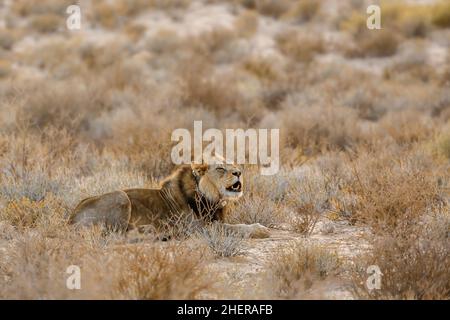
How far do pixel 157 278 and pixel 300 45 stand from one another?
15705 millimetres

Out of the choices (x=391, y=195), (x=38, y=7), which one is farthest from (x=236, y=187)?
(x=38, y=7)

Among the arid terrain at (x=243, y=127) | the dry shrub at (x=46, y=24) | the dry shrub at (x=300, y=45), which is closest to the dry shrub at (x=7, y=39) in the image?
the arid terrain at (x=243, y=127)

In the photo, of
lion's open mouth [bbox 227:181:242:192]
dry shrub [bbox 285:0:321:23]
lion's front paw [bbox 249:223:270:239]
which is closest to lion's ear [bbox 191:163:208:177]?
lion's open mouth [bbox 227:181:242:192]

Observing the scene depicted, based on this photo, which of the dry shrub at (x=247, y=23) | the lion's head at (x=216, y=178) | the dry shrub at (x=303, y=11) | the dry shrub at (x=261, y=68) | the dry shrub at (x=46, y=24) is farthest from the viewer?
the dry shrub at (x=303, y=11)

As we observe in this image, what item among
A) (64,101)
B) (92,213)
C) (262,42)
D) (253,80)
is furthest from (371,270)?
(262,42)

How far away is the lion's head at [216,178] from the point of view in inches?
254

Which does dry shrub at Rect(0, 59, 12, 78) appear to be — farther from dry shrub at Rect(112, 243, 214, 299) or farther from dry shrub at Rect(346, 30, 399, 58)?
dry shrub at Rect(112, 243, 214, 299)

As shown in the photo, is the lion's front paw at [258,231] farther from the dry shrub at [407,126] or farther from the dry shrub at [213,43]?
the dry shrub at [213,43]

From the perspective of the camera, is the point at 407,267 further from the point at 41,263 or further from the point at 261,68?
the point at 261,68

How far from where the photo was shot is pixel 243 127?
12.1 meters

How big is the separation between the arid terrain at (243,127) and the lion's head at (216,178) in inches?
15.0

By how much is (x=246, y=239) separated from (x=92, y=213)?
1395 mm

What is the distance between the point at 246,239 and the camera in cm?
655

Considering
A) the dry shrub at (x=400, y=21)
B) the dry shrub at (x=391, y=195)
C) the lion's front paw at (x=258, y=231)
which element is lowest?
the lion's front paw at (x=258, y=231)
